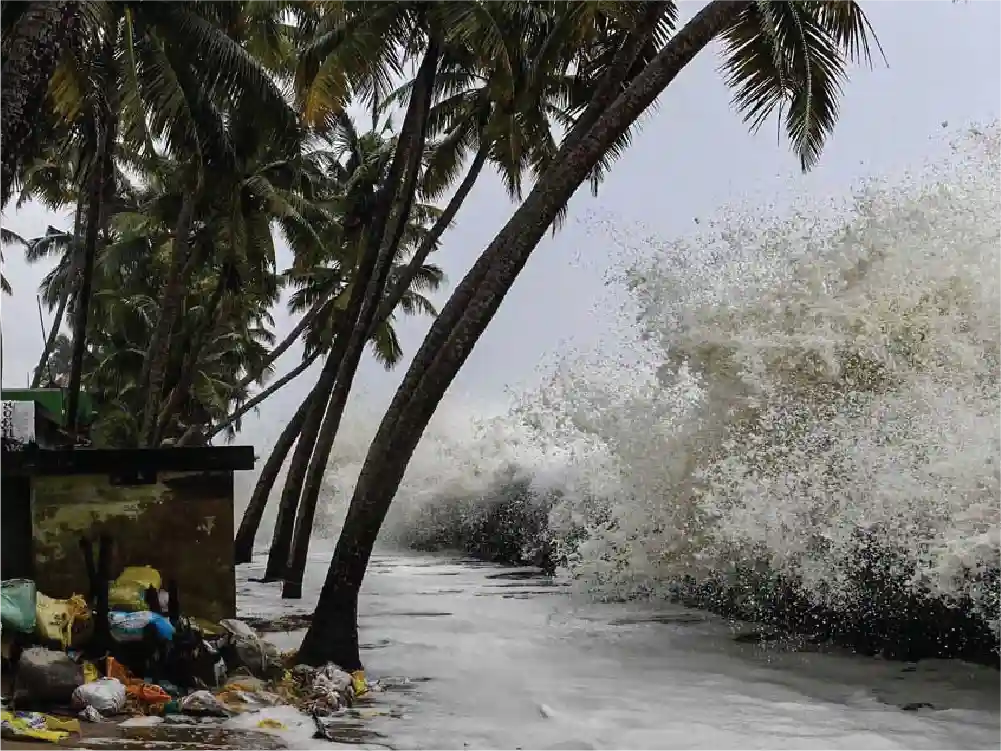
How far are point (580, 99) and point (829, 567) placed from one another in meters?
6.19

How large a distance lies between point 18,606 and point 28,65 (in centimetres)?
353

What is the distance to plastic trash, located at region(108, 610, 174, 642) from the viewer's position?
766cm

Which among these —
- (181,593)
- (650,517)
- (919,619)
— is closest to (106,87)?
(181,593)

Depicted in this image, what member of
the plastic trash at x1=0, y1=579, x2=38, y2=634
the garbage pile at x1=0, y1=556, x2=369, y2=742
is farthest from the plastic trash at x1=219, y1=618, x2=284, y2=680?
the plastic trash at x1=0, y1=579, x2=38, y2=634

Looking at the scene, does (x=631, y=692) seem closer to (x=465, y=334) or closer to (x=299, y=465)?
(x=465, y=334)

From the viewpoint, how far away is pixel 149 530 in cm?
873

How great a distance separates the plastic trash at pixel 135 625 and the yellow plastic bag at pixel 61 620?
20 centimetres

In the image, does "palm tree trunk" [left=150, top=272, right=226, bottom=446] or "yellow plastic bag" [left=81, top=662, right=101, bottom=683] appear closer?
"yellow plastic bag" [left=81, top=662, right=101, bottom=683]

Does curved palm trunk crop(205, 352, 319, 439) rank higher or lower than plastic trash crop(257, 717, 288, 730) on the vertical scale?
higher

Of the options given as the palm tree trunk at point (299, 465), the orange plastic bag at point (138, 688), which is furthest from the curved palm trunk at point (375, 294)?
the orange plastic bag at point (138, 688)

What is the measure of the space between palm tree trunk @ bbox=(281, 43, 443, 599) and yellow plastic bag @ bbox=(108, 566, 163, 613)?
584 centimetres

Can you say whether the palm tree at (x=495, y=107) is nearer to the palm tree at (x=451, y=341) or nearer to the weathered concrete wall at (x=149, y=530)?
the palm tree at (x=451, y=341)

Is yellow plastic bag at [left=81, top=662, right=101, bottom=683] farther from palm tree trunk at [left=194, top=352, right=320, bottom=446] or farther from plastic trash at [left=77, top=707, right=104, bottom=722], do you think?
palm tree trunk at [left=194, top=352, right=320, bottom=446]

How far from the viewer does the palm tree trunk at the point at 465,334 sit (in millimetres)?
8438
